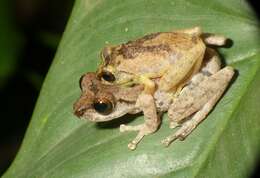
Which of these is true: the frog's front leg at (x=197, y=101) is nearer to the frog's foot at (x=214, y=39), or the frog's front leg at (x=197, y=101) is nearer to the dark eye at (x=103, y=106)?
the frog's foot at (x=214, y=39)

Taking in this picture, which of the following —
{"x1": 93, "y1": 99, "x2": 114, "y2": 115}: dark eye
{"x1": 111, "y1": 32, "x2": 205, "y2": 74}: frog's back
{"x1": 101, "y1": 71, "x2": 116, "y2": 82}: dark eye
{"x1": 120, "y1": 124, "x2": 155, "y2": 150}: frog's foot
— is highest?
{"x1": 111, "y1": 32, "x2": 205, "y2": 74}: frog's back

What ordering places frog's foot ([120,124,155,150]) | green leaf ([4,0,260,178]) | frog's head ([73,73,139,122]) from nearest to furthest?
green leaf ([4,0,260,178]) → frog's foot ([120,124,155,150]) → frog's head ([73,73,139,122])

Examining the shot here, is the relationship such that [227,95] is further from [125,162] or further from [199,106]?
[125,162]

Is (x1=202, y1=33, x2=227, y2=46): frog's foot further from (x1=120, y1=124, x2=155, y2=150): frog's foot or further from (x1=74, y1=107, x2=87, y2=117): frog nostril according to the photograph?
(x1=74, y1=107, x2=87, y2=117): frog nostril

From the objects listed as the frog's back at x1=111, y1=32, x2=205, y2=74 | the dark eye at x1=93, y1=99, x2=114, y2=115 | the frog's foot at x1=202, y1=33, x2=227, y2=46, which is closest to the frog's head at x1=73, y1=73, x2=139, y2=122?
the dark eye at x1=93, y1=99, x2=114, y2=115

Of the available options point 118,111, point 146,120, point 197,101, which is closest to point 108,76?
point 118,111

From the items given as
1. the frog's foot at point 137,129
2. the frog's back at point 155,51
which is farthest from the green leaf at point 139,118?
the frog's back at point 155,51
